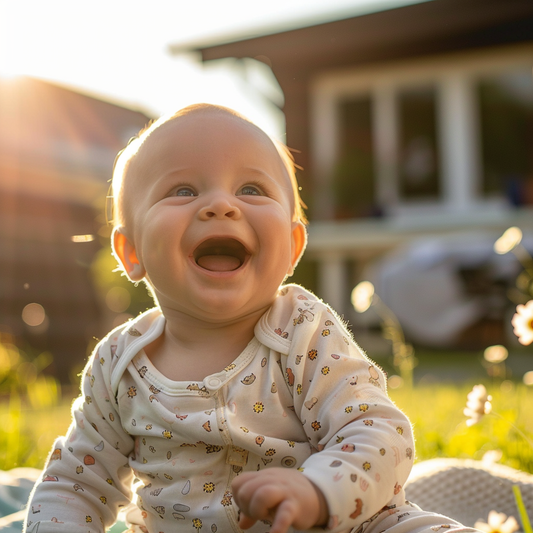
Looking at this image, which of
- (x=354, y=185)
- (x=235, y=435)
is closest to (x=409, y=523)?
(x=235, y=435)

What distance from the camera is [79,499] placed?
137 centimetres

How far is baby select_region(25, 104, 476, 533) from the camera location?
1.20m

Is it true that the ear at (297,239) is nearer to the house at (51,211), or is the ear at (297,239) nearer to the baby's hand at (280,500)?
the baby's hand at (280,500)

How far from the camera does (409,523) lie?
1155 mm

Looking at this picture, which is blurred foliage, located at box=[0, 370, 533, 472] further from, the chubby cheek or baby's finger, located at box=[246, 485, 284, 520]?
baby's finger, located at box=[246, 485, 284, 520]

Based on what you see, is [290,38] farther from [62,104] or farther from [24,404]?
[24,404]

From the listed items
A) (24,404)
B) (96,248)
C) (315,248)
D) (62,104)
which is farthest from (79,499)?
(62,104)

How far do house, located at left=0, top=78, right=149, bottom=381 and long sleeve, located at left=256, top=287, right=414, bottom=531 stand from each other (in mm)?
5452

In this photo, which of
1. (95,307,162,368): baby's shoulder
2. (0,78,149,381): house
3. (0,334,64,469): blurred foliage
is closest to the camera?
(95,307,162,368): baby's shoulder

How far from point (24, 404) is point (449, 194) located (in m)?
8.04

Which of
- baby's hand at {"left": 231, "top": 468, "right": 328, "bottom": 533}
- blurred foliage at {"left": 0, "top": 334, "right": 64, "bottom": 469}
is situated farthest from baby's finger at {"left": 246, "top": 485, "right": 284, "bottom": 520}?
blurred foliage at {"left": 0, "top": 334, "right": 64, "bottom": 469}

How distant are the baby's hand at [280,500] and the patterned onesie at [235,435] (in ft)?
0.20

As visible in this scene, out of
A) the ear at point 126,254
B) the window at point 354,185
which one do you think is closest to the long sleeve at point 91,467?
the ear at point 126,254

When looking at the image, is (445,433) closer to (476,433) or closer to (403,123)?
(476,433)
